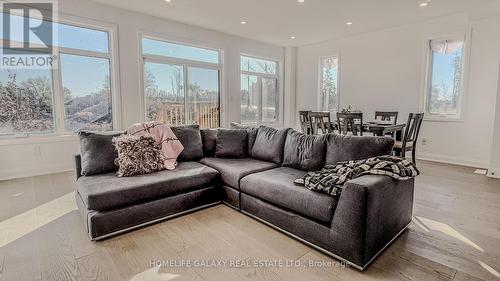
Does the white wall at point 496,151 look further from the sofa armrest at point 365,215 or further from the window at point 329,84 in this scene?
the sofa armrest at point 365,215

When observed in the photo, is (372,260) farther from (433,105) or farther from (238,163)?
(433,105)

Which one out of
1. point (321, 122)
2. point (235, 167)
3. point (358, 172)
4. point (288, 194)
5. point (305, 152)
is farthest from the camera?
point (321, 122)

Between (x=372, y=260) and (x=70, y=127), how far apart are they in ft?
15.7

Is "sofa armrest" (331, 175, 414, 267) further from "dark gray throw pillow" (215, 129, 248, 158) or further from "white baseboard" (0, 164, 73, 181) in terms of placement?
"white baseboard" (0, 164, 73, 181)

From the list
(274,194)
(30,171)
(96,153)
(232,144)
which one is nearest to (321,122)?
(232,144)

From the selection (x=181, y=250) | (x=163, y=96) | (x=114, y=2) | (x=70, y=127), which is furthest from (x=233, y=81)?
(x=181, y=250)

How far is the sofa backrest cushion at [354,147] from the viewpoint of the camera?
2.33 metres

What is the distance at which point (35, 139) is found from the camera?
13.4 feet

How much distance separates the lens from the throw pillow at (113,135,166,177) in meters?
2.65

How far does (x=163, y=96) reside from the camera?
543cm

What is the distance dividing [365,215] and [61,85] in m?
4.78

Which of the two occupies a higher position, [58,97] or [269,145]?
[58,97]

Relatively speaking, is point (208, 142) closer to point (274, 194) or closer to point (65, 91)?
point (274, 194)

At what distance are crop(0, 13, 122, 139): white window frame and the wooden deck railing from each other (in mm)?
867
